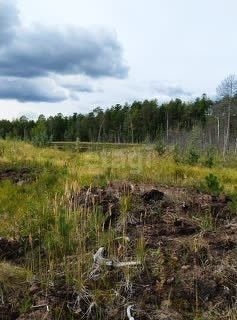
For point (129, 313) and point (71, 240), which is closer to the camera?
point (129, 313)

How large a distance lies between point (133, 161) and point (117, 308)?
22.3ft

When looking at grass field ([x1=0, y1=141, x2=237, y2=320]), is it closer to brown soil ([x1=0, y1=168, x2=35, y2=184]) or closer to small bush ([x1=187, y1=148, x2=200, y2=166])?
brown soil ([x1=0, y1=168, x2=35, y2=184])

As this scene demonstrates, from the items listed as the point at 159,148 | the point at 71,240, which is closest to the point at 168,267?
the point at 71,240

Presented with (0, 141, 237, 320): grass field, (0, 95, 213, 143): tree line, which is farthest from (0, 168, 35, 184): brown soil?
(0, 95, 213, 143): tree line

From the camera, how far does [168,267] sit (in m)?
4.86

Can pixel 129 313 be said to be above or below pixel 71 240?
below

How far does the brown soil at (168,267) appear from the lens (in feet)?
14.2

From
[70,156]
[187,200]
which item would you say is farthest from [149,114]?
[187,200]

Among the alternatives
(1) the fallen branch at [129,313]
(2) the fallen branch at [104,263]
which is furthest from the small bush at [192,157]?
(1) the fallen branch at [129,313]

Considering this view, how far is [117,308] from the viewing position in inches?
171

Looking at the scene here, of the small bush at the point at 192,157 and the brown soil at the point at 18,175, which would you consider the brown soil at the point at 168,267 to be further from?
the small bush at the point at 192,157

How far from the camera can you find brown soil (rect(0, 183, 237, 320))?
14.2 feet

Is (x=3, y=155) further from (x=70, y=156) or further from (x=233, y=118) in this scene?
(x=233, y=118)

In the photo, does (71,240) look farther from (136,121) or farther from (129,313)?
(136,121)
